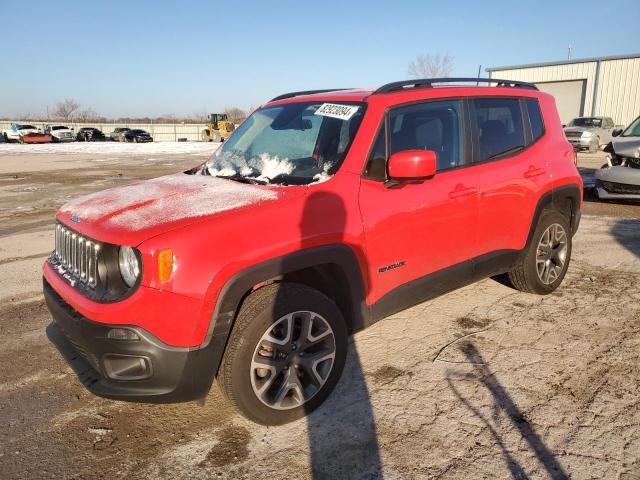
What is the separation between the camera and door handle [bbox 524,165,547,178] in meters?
3.98

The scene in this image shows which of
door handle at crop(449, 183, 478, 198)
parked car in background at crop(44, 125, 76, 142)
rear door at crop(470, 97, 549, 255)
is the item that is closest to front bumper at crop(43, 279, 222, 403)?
door handle at crop(449, 183, 478, 198)

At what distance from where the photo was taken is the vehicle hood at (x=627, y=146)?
811 cm

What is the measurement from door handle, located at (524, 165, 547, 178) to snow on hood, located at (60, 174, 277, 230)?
233cm

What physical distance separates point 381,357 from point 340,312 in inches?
31.6

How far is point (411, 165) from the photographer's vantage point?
9.39 feet

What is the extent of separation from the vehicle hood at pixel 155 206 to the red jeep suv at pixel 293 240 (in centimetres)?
1

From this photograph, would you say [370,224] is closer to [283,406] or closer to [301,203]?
[301,203]

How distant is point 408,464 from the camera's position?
7.76 feet

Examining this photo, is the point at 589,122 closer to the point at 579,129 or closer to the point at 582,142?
the point at 579,129

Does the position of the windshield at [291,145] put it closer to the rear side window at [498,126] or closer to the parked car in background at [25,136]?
the rear side window at [498,126]

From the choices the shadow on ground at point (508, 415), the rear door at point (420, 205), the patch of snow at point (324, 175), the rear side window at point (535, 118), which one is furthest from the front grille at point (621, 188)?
the patch of snow at point (324, 175)

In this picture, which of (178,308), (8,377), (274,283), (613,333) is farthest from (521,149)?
(8,377)

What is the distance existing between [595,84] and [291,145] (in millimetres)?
34000

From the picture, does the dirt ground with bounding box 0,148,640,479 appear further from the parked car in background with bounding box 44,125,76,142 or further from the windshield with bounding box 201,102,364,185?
the parked car in background with bounding box 44,125,76,142
